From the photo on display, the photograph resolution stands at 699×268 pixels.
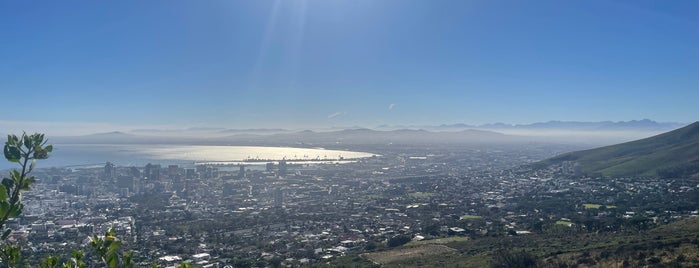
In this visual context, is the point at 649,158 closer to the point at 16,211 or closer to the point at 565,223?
the point at 565,223

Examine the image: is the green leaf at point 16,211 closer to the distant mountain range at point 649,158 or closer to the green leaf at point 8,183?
the green leaf at point 8,183

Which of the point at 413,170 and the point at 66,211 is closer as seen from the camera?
the point at 66,211

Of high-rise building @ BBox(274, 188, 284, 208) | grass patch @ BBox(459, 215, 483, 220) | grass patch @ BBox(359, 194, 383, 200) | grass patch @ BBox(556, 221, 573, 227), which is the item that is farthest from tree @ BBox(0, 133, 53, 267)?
grass patch @ BBox(359, 194, 383, 200)

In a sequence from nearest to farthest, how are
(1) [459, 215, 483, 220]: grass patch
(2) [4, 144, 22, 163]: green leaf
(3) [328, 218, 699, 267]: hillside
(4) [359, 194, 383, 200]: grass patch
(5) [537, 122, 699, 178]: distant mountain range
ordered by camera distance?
(2) [4, 144, 22, 163]: green leaf, (3) [328, 218, 699, 267]: hillside, (1) [459, 215, 483, 220]: grass patch, (4) [359, 194, 383, 200]: grass patch, (5) [537, 122, 699, 178]: distant mountain range

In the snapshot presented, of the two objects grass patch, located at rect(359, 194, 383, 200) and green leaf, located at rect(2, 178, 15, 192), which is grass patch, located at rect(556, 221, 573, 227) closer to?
grass patch, located at rect(359, 194, 383, 200)

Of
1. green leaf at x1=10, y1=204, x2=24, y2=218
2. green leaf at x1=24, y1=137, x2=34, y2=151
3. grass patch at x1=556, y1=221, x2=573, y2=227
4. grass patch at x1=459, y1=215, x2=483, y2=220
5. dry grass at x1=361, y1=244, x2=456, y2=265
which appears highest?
green leaf at x1=24, y1=137, x2=34, y2=151

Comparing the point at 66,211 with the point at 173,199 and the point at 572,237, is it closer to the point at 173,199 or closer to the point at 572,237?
the point at 173,199

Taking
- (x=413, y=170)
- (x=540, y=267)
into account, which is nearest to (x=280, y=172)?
(x=413, y=170)

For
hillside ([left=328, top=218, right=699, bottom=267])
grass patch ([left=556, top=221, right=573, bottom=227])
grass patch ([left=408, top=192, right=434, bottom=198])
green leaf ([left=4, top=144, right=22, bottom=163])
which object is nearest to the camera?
green leaf ([left=4, top=144, right=22, bottom=163])
